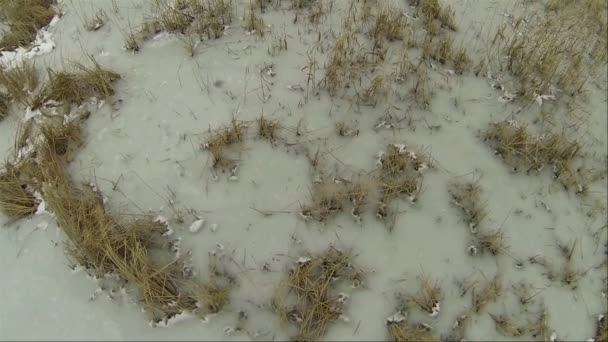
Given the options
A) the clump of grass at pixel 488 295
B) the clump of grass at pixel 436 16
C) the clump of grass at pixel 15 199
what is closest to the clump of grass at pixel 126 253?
the clump of grass at pixel 15 199

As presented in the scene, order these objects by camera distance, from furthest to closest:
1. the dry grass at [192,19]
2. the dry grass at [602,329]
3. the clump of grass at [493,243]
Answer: the dry grass at [192,19] < the clump of grass at [493,243] < the dry grass at [602,329]

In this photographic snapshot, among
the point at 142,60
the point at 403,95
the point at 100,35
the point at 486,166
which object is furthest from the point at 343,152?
the point at 100,35

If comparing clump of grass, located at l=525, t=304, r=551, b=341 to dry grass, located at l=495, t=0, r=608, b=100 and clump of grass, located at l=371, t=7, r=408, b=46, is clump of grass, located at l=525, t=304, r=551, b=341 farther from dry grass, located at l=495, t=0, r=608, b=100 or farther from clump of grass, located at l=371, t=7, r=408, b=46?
clump of grass, located at l=371, t=7, r=408, b=46

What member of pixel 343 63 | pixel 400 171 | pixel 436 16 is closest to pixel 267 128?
pixel 343 63

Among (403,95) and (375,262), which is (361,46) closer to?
(403,95)

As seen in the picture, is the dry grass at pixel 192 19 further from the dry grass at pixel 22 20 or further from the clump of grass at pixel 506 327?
the clump of grass at pixel 506 327

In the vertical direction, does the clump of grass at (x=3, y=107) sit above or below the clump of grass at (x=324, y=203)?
above

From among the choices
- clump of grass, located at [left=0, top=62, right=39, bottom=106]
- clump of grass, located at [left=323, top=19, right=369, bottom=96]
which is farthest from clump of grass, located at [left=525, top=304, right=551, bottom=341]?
clump of grass, located at [left=0, top=62, right=39, bottom=106]
